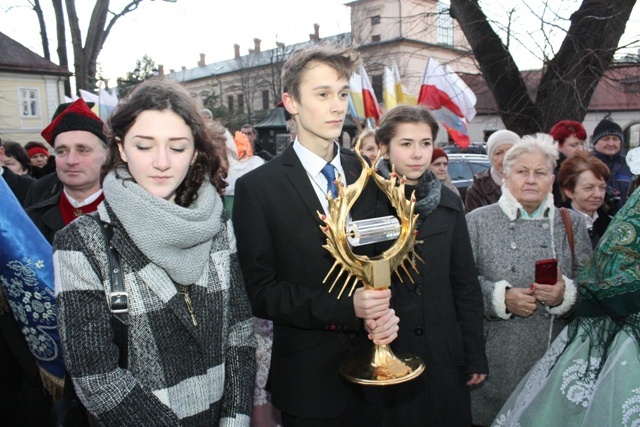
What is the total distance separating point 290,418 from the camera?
2.24 m

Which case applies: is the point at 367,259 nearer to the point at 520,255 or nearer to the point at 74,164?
the point at 520,255

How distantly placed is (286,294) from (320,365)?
1.19ft

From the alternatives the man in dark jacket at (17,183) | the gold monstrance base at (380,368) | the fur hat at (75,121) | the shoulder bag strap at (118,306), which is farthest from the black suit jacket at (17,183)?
the gold monstrance base at (380,368)

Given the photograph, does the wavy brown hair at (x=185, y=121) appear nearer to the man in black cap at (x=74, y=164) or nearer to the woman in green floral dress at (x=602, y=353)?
the man in black cap at (x=74, y=164)

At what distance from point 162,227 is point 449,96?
629 cm

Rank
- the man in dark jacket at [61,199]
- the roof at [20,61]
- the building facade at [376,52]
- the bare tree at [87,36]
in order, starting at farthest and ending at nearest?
the roof at [20,61] → the bare tree at [87,36] → the building facade at [376,52] → the man in dark jacket at [61,199]

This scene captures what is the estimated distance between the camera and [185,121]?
6.24 ft

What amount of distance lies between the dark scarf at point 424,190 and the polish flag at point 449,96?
456 cm

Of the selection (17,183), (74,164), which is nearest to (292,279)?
(74,164)

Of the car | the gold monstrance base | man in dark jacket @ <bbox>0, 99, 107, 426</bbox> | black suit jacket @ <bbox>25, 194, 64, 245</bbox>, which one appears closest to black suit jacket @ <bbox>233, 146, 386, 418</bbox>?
the gold monstrance base

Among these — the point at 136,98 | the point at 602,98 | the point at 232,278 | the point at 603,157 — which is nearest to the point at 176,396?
the point at 232,278

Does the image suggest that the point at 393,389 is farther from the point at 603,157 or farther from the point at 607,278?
the point at 603,157

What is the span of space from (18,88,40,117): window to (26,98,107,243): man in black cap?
3189 cm

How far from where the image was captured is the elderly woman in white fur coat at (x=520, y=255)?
313 centimetres
